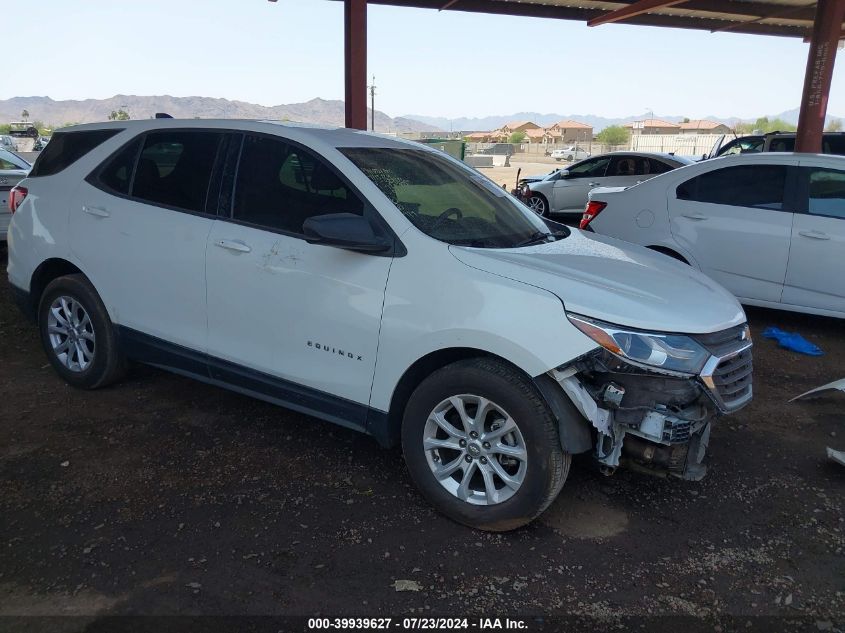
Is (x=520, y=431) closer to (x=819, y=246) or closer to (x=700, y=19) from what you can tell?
(x=819, y=246)

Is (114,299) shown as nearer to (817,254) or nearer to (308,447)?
(308,447)

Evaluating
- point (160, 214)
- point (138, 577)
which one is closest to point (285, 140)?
point (160, 214)

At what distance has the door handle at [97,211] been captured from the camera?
4145 mm

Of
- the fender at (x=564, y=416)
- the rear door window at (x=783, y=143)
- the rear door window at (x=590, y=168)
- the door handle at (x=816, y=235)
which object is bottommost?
the fender at (x=564, y=416)

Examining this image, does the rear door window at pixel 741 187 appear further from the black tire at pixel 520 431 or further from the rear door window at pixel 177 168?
the rear door window at pixel 177 168

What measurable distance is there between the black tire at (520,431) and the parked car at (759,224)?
4.23 metres

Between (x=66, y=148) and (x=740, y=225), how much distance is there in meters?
5.68

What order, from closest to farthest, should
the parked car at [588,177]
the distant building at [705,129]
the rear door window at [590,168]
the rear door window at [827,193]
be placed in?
the rear door window at [827,193]
the parked car at [588,177]
the rear door window at [590,168]
the distant building at [705,129]

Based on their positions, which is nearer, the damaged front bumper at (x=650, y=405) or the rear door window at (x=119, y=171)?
the damaged front bumper at (x=650, y=405)

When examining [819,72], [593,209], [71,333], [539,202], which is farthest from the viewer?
[539,202]

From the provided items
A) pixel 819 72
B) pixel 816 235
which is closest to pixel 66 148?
pixel 816 235

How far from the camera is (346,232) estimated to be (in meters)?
3.11

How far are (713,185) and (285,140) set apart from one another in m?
4.65

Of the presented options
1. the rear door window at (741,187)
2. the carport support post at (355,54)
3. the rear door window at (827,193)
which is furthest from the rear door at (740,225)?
the carport support post at (355,54)
